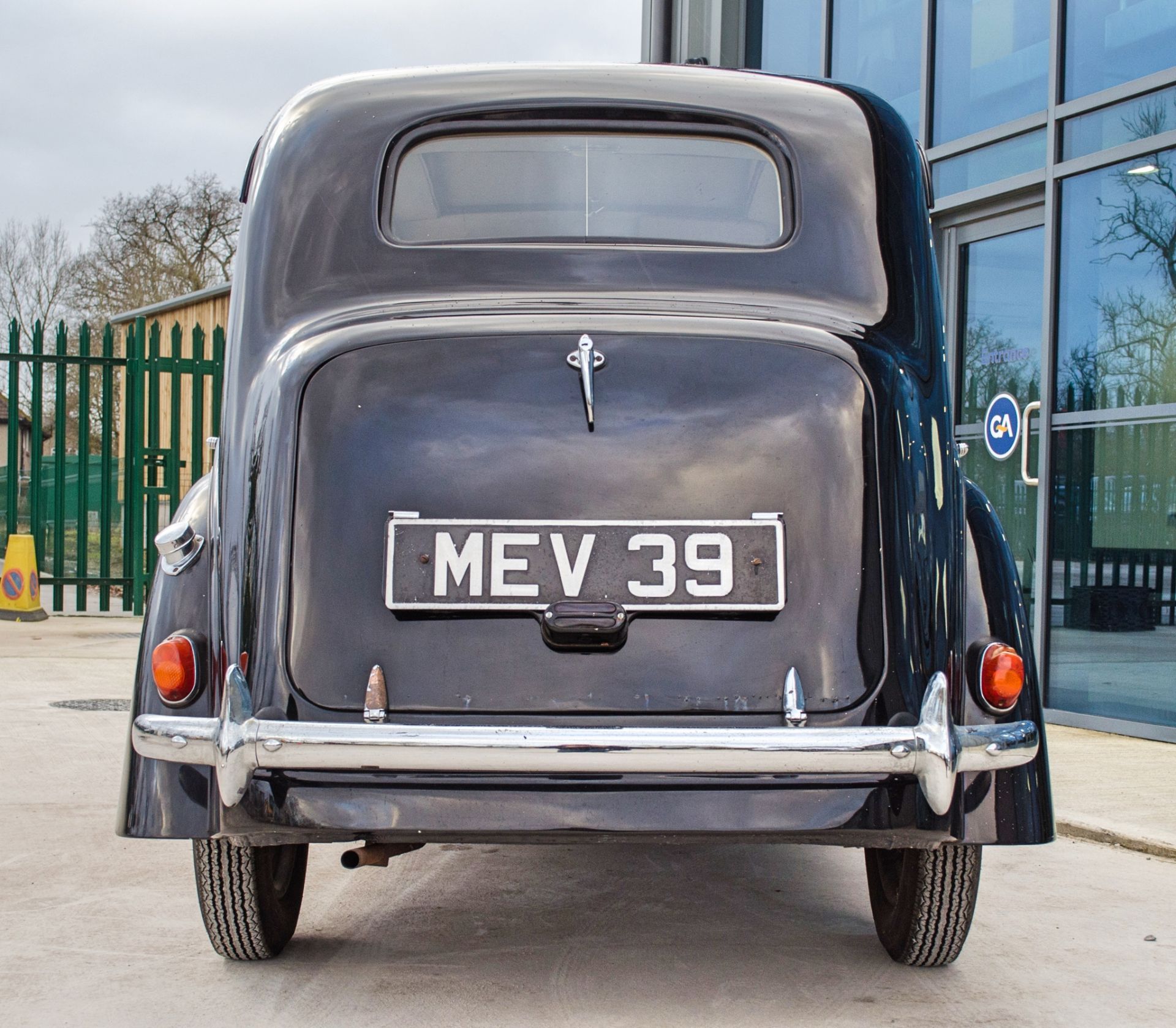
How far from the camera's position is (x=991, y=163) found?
9320 millimetres

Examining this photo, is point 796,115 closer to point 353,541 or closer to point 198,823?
point 353,541

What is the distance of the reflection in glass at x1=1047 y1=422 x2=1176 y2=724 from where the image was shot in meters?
7.95

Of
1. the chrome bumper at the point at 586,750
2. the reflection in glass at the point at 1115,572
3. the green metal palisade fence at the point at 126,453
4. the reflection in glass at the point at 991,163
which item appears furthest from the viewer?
the green metal palisade fence at the point at 126,453

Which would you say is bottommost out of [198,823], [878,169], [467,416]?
[198,823]

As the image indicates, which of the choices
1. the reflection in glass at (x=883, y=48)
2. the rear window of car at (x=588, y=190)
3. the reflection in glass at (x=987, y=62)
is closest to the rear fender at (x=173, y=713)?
the rear window of car at (x=588, y=190)

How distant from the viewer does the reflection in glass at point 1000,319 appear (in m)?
9.02

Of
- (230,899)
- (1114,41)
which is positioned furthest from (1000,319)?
(230,899)

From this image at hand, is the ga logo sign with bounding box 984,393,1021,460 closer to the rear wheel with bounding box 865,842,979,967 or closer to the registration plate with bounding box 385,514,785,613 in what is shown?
the rear wheel with bounding box 865,842,979,967

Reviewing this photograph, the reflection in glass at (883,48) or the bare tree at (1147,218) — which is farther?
the reflection in glass at (883,48)

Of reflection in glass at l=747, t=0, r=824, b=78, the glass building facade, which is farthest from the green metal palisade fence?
the glass building facade

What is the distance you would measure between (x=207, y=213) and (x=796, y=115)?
3447 centimetres

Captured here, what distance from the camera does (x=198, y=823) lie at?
3.14 meters

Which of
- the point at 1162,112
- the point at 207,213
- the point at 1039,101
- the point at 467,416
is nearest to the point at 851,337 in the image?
the point at 467,416

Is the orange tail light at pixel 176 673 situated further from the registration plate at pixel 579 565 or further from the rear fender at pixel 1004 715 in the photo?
the rear fender at pixel 1004 715
